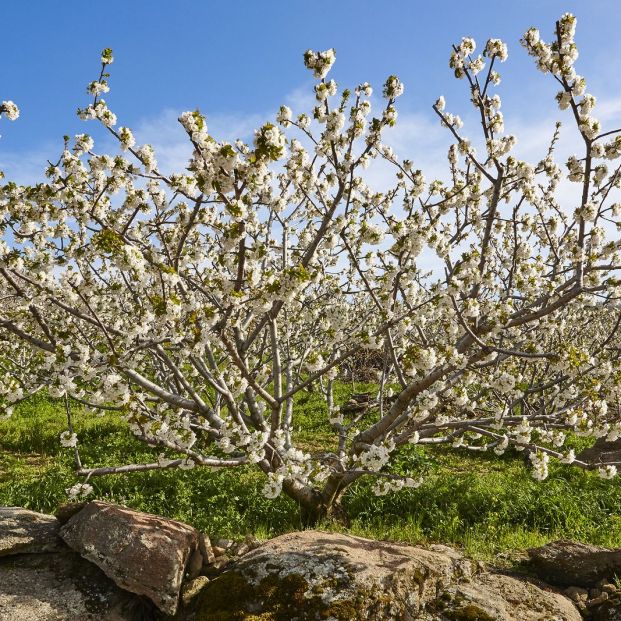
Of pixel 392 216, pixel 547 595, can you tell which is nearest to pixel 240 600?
pixel 547 595

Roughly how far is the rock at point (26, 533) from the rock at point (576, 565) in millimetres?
4940

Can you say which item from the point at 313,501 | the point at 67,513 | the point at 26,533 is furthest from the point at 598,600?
the point at 26,533

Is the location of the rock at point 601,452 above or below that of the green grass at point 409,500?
above

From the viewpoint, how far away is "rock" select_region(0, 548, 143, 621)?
432 centimetres

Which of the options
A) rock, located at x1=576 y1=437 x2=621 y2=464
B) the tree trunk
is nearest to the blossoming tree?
the tree trunk

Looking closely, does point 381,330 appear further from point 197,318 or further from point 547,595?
point 547,595

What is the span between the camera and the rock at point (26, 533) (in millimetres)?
4910

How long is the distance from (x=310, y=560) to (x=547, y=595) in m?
2.25

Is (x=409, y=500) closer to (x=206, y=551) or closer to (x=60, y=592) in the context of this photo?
(x=206, y=551)

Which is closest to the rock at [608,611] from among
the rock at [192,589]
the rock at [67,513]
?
the rock at [192,589]

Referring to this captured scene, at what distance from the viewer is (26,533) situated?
16.8ft

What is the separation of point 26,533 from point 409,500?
5.46 m

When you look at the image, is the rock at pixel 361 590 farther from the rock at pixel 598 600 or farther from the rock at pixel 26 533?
the rock at pixel 26 533

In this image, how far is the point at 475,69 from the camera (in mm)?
5969
